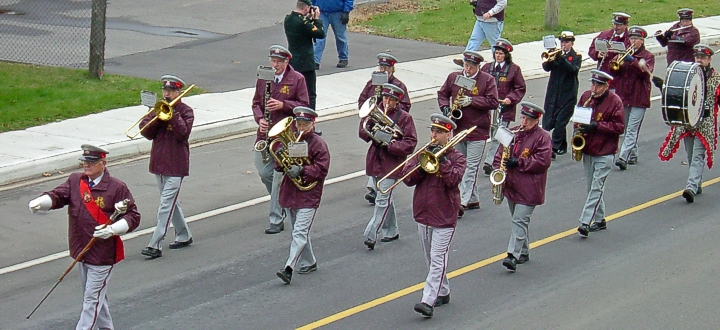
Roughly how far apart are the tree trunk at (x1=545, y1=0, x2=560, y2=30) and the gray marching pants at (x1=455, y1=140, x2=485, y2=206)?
12769 millimetres

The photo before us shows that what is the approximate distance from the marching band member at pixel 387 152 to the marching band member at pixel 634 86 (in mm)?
4614

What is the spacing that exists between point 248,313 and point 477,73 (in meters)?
4.82

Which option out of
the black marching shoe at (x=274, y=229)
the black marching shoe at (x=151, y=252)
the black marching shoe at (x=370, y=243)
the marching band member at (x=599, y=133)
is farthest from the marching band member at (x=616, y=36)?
the black marching shoe at (x=151, y=252)

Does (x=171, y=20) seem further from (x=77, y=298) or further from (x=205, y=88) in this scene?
(x=77, y=298)

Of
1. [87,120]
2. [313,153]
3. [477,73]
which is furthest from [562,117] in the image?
[87,120]

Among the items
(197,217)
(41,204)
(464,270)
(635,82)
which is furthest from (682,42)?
(41,204)

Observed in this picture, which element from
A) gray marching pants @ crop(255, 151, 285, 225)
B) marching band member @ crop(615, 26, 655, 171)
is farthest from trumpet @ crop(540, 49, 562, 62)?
gray marching pants @ crop(255, 151, 285, 225)

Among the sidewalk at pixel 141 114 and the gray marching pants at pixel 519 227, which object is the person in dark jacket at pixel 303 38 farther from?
the gray marching pants at pixel 519 227

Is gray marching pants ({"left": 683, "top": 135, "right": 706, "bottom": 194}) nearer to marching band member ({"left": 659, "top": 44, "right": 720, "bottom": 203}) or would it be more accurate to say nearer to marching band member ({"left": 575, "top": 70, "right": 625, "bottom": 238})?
marching band member ({"left": 659, "top": 44, "right": 720, "bottom": 203})

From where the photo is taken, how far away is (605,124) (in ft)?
39.5

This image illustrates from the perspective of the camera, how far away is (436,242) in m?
9.84

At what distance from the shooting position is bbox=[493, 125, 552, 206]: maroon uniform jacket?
10.9 m

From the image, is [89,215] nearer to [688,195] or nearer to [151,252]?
[151,252]

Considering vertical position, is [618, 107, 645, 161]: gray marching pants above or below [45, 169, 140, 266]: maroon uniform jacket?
below
